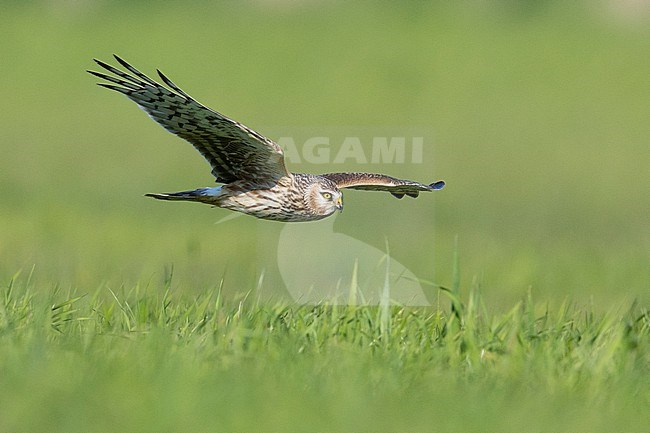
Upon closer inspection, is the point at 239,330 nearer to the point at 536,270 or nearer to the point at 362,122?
the point at 536,270

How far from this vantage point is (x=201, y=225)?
15023 mm

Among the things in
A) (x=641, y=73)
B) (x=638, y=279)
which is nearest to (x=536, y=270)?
(x=638, y=279)

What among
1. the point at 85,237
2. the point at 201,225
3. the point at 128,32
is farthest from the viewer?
the point at 128,32

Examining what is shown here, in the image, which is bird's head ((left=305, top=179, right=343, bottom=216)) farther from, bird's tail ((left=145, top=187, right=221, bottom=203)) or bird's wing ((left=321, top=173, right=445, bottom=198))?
bird's tail ((left=145, top=187, right=221, bottom=203))

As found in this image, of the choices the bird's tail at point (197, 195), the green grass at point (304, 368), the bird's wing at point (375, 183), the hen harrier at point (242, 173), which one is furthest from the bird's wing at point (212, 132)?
the green grass at point (304, 368)

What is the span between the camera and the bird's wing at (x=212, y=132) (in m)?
7.66

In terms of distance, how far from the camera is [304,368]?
225 inches

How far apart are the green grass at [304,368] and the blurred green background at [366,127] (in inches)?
36.6

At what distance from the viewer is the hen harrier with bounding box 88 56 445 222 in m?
7.79

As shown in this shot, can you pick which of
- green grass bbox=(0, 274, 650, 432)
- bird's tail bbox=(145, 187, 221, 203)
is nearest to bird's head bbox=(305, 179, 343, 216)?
bird's tail bbox=(145, 187, 221, 203)

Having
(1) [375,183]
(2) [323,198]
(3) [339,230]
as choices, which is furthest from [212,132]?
(3) [339,230]

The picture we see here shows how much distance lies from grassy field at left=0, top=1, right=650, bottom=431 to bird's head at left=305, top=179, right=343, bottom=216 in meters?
0.76

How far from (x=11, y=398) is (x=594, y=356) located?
2.36 m

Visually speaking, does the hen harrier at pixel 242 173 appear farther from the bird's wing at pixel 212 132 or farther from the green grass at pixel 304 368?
the green grass at pixel 304 368
